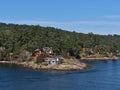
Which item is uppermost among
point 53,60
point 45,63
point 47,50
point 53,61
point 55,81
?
point 47,50

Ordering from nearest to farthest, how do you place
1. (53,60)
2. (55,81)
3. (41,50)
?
(55,81), (53,60), (41,50)

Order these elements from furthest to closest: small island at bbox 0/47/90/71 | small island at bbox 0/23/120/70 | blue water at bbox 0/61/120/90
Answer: small island at bbox 0/23/120/70 < small island at bbox 0/47/90/71 < blue water at bbox 0/61/120/90

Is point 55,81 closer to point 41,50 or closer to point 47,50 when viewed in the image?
point 41,50

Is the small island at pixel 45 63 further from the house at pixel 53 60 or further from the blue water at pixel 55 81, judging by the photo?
the blue water at pixel 55 81

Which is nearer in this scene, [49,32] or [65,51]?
[65,51]

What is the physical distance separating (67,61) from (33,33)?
1739 inches

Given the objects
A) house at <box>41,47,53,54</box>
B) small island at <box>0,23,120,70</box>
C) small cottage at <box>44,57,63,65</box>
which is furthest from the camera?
house at <box>41,47,53,54</box>

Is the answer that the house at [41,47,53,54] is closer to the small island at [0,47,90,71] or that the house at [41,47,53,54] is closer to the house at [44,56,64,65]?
the small island at [0,47,90,71]

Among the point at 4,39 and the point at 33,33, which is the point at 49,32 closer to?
the point at 33,33

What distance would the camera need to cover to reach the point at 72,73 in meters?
112

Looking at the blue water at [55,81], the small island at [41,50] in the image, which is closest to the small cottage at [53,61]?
the small island at [41,50]

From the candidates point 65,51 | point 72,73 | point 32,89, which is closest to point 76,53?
point 65,51

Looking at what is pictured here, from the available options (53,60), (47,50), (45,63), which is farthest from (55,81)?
(47,50)

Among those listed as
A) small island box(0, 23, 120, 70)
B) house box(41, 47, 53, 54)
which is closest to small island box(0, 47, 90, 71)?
small island box(0, 23, 120, 70)
